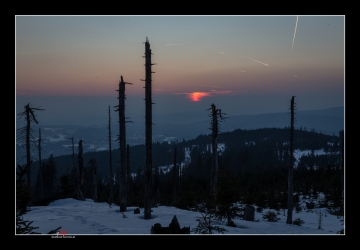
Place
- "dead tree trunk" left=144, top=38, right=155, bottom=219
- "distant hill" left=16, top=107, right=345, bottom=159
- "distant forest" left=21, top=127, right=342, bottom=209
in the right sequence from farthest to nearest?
"distant hill" left=16, top=107, right=345, bottom=159 → "distant forest" left=21, top=127, right=342, bottom=209 → "dead tree trunk" left=144, top=38, right=155, bottom=219

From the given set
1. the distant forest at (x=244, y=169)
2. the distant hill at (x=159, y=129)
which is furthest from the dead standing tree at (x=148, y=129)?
the distant hill at (x=159, y=129)

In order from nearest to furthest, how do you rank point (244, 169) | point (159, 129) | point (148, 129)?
point (148, 129)
point (244, 169)
point (159, 129)

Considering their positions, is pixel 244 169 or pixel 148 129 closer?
pixel 148 129

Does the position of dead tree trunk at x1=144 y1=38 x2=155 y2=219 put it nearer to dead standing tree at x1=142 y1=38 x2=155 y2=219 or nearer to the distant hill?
dead standing tree at x1=142 y1=38 x2=155 y2=219

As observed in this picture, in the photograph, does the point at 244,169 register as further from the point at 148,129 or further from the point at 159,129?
the point at 159,129

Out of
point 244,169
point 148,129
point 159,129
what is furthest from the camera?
point 159,129

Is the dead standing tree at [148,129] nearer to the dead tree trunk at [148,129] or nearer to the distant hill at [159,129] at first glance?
the dead tree trunk at [148,129]

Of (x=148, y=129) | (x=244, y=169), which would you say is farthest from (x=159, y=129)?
(x=148, y=129)

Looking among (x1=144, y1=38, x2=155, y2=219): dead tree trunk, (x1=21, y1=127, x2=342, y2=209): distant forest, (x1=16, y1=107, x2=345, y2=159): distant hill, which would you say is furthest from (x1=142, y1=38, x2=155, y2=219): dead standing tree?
(x1=16, y1=107, x2=345, y2=159): distant hill
